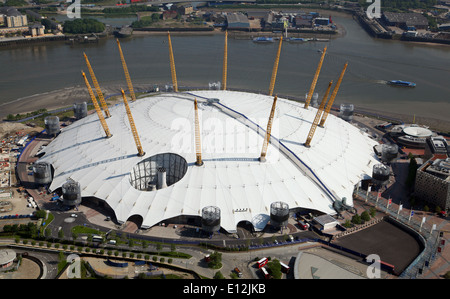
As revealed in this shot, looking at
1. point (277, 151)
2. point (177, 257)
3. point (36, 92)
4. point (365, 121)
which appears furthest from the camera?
point (36, 92)

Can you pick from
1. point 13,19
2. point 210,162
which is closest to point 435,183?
point 210,162

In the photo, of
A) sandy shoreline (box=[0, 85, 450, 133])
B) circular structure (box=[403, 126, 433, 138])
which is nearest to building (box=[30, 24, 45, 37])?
sandy shoreline (box=[0, 85, 450, 133])

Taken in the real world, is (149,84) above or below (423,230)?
above

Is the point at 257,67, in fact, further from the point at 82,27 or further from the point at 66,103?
the point at 82,27

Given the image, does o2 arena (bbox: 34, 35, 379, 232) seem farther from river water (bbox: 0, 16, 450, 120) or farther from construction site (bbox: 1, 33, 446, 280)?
river water (bbox: 0, 16, 450, 120)

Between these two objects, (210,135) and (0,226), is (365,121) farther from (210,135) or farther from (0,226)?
(0,226)

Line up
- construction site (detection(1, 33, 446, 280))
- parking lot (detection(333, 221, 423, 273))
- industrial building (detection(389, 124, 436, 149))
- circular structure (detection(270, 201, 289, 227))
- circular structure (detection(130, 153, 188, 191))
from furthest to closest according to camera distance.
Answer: industrial building (detection(389, 124, 436, 149))
circular structure (detection(130, 153, 188, 191))
construction site (detection(1, 33, 446, 280))
circular structure (detection(270, 201, 289, 227))
parking lot (detection(333, 221, 423, 273))

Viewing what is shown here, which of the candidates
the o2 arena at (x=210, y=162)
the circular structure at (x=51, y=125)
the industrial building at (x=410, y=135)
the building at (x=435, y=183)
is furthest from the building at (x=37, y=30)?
the building at (x=435, y=183)
